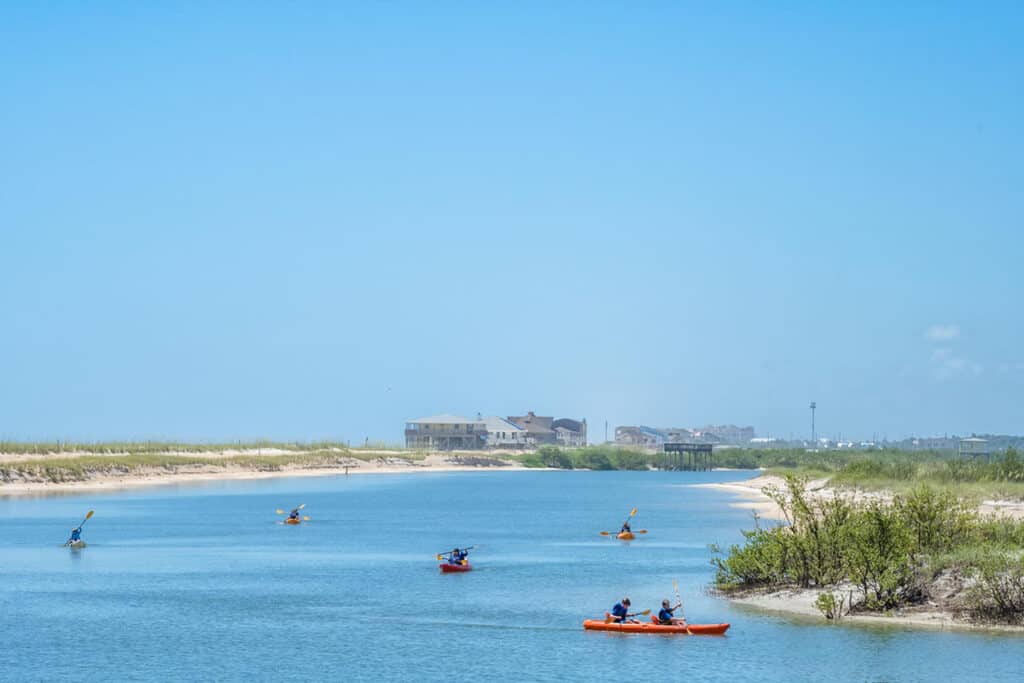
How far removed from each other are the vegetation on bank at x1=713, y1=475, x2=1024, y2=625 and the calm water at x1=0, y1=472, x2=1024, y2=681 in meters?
1.49

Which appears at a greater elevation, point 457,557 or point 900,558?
point 900,558

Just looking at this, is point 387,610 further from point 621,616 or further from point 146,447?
point 146,447

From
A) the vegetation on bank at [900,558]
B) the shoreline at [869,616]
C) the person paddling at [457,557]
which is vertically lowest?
the shoreline at [869,616]

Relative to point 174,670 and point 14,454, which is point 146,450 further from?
point 174,670

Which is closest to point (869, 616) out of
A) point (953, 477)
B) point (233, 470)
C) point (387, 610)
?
point (387, 610)

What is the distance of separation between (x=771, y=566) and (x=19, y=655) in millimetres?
22267

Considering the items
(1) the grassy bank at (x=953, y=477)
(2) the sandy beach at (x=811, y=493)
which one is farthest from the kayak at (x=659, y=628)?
(1) the grassy bank at (x=953, y=477)

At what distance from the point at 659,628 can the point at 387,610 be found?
31.6ft

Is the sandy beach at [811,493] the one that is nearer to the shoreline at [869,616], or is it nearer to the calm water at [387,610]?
the shoreline at [869,616]

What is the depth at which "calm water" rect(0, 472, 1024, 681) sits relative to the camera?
31266 millimetres

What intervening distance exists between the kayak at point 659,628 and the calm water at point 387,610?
0.36 meters

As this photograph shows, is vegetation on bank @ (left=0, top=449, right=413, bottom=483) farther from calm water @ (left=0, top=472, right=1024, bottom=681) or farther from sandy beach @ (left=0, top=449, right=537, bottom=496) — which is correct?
calm water @ (left=0, top=472, right=1024, bottom=681)

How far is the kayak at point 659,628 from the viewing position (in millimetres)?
34844

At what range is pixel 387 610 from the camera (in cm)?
4081
